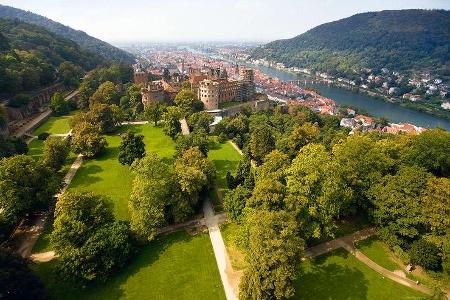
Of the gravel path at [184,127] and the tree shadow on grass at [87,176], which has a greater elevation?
the gravel path at [184,127]

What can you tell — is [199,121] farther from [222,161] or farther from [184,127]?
[222,161]

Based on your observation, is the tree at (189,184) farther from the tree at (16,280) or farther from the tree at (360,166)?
the tree at (360,166)

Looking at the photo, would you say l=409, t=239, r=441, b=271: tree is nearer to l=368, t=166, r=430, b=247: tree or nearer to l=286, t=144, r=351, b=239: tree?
l=368, t=166, r=430, b=247: tree

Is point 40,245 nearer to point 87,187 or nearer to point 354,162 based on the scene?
point 87,187

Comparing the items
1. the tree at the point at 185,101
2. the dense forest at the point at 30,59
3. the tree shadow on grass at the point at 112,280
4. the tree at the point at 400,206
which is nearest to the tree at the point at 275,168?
the tree at the point at 400,206

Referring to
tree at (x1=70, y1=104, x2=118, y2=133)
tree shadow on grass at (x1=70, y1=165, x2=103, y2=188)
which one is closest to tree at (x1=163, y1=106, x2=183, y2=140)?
tree at (x1=70, y1=104, x2=118, y2=133)

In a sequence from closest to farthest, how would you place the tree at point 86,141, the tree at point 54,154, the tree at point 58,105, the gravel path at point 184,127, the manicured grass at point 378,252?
the manicured grass at point 378,252 → the tree at point 54,154 → the tree at point 86,141 → the gravel path at point 184,127 → the tree at point 58,105
